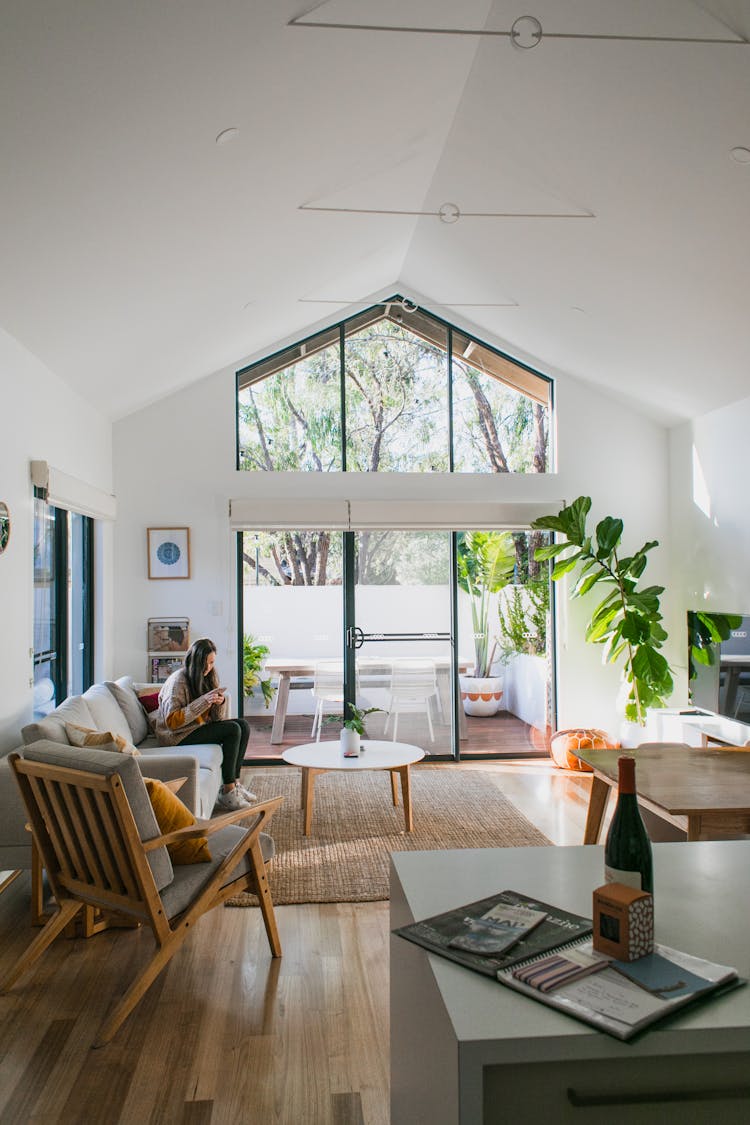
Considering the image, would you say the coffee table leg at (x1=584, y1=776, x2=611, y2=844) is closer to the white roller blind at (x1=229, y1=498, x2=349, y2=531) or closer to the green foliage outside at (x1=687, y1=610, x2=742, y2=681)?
the green foliage outside at (x1=687, y1=610, x2=742, y2=681)

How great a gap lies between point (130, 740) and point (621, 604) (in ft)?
11.6

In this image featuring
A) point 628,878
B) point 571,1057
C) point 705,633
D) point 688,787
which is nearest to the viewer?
point 571,1057

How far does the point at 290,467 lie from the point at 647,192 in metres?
3.76

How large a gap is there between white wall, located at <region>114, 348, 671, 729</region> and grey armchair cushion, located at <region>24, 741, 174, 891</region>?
3.93 meters

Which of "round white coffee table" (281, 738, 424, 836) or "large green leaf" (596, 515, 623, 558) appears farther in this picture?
"large green leaf" (596, 515, 623, 558)

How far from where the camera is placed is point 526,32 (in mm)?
3367

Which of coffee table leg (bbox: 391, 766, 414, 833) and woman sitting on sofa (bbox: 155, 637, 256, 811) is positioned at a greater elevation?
woman sitting on sofa (bbox: 155, 637, 256, 811)

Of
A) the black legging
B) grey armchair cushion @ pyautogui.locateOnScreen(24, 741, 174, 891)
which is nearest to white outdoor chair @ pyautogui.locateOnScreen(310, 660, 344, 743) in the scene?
the black legging

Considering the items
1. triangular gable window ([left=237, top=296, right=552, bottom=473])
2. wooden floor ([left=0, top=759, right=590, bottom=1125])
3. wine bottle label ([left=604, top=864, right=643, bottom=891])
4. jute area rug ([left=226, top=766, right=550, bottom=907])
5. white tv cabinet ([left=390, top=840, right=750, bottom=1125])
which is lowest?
wooden floor ([left=0, top=759, right=590, bottom=1125])

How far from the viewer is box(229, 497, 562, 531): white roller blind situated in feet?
22.8

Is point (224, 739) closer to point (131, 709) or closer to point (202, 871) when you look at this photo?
point (131, 709)

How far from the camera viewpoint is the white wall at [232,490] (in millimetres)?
6926

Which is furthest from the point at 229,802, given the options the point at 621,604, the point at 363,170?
the point at 363,170

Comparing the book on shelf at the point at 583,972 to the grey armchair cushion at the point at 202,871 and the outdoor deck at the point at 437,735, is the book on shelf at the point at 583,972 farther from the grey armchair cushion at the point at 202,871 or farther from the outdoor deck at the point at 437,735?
the outdoor deck at the point at 437,735
